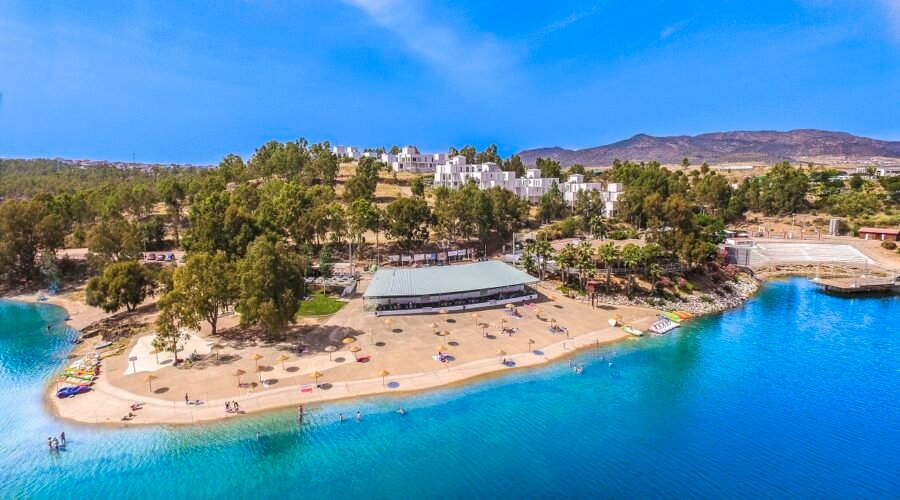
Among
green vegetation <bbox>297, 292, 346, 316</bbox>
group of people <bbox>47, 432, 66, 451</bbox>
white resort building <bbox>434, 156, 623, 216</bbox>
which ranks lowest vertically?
group of people <bbox>47, 432, 66, 451</bbox>

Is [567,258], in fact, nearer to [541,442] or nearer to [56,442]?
[541,442]

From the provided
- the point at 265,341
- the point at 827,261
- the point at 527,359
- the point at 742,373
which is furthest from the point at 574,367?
the point at 827,261

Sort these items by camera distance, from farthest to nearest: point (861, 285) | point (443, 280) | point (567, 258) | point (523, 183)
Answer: point (523, 183)
point (861, 285)
point (567, 258)
point (443, 280)

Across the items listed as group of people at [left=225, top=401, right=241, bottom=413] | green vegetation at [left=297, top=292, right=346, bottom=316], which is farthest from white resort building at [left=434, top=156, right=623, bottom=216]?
group of people at [left=225, top=401, right=241, bottom=413]

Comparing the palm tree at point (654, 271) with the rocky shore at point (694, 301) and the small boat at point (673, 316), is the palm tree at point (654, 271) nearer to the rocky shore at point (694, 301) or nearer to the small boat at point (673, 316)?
the rocky shore at point (694, 301)

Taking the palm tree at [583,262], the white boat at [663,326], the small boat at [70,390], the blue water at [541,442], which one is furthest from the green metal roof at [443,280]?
the small boat at [70,390]

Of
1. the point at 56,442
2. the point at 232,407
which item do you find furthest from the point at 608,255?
the point at 56,442

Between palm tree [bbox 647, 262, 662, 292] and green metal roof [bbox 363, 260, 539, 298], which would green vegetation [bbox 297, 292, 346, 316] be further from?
palm tree [bbox 647, 262, 662, 292]
